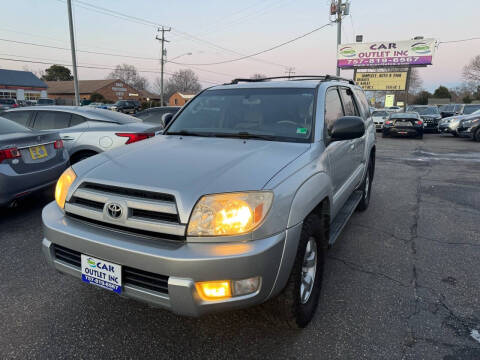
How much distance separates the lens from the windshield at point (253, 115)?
282 centimetres

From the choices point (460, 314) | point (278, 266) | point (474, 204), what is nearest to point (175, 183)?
point (278, 266)

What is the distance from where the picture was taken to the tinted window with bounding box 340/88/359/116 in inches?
150

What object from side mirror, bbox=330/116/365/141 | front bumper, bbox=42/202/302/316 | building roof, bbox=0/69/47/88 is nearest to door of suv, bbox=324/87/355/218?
side mirror, bbox=330/116/365/141

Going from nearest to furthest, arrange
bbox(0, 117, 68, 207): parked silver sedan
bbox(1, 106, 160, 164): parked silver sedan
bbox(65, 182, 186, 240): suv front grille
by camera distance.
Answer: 1. bbox(65, 182, 186, 240): suv front grille
2. bbox(0, 117, 68, 207): parked silver sedan
3. bbox(1, 106, 160, 164): parked silver sedan

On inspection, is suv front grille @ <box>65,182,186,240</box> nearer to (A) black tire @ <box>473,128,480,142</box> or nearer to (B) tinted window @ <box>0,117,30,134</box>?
(B) tinted window @ <box>0,117,30,134</box>

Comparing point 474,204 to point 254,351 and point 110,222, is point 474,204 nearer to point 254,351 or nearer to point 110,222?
point 254,351

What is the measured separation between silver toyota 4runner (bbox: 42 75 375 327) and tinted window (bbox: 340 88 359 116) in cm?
115

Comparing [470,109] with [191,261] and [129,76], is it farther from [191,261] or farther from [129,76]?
[129,76]

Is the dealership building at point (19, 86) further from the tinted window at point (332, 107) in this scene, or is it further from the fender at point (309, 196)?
the fender at point (309, 196)

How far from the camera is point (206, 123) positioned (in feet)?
10.5

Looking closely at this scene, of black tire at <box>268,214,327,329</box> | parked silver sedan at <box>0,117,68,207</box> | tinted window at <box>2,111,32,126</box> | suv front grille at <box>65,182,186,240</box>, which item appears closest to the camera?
suv front grille at <box>65,182,186,240</box>

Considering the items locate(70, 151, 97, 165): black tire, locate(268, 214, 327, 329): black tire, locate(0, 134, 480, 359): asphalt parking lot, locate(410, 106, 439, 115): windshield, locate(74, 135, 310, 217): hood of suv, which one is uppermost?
locate(410, 106, 439, 115): windshield

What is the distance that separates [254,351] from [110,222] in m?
1.23

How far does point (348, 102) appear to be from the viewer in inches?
157
